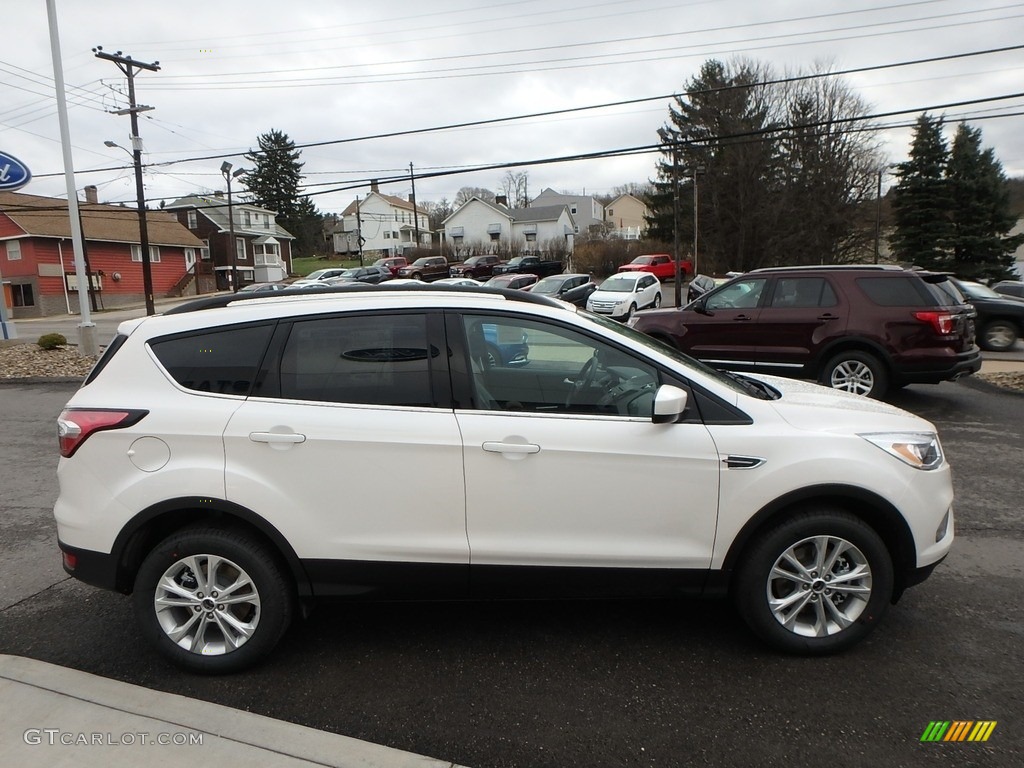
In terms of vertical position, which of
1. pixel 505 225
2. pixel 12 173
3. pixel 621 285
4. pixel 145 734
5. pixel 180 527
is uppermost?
pixel 505 225

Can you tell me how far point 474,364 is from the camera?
3.29 metres

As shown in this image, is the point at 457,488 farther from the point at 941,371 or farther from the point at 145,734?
the point at 941,371

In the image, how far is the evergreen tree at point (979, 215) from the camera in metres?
39.0

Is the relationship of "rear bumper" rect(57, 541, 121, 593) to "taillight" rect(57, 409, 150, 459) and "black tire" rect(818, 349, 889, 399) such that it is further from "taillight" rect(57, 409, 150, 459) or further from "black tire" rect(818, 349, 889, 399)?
"black tire" rect(818, 349, 889, 399)

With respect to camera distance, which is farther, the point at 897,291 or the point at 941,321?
the point at 897,291

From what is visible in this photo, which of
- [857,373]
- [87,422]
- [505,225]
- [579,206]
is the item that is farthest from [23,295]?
[579,206]

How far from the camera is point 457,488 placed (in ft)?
10.3

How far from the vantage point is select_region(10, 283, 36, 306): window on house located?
141 ft

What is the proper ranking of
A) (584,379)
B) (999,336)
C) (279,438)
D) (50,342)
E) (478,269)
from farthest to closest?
1. (478,269)
2. (50,342)
3. (999,336)
4. (584,379)
5. (279,438)

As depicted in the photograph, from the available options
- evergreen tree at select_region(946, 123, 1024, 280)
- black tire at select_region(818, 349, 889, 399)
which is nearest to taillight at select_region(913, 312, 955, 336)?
black tire at select_region(818, 349, 889, 399)

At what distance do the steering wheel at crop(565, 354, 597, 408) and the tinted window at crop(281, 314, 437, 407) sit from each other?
68cm

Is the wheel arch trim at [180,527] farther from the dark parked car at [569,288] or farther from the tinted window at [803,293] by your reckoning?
the dark parked car at [569,288]

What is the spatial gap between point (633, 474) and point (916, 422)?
1.53 m

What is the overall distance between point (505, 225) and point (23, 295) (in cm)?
4714
